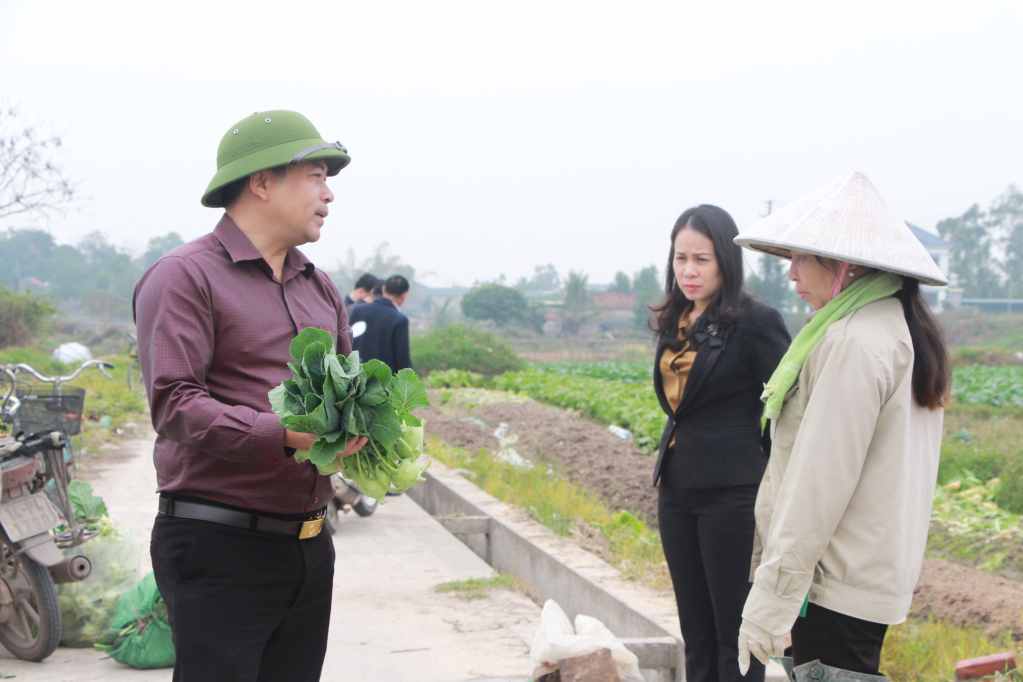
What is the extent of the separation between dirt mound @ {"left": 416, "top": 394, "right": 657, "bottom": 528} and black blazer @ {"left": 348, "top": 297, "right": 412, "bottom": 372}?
2.74 meters

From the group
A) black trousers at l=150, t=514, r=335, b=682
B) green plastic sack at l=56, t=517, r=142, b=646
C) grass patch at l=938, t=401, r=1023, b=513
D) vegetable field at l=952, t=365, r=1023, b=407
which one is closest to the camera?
black trousers at l=150, t=514, r=335, b=682

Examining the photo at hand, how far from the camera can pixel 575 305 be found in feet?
220

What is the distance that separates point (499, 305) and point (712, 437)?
6600cm

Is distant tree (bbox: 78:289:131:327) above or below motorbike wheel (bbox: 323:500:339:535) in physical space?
above

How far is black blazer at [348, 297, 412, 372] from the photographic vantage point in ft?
22.8

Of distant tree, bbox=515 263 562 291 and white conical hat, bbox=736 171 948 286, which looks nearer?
white conical hat, bbox=736 171 948 286

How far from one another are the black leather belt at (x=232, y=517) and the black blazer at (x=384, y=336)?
15.9 ft

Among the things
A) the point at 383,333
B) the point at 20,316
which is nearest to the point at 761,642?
the point at 383,333

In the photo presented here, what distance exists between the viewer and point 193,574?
1.96m

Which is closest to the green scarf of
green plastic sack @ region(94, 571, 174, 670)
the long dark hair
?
the long dark hair

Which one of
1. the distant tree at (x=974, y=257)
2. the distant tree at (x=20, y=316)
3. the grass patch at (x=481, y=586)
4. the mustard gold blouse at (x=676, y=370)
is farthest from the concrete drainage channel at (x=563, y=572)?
the distant tree at (x=974, y=257)

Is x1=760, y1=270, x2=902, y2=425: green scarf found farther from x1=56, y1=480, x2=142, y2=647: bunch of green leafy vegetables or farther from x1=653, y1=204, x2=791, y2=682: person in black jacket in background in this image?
x1=56, y1=480, x2=142, y2=647: bunch of green leafy vegetables

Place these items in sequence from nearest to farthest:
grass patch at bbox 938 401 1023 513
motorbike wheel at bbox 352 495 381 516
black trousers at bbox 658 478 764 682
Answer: black trousers at bbox 658 478 764 682 < motorbike wheel at bbox 352 495 381 516 < grass patch at bbox 938 401 1023 513

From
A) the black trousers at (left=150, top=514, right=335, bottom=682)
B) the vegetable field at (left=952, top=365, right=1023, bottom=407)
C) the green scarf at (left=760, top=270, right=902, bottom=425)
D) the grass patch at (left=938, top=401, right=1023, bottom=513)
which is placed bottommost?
the vegetable field at (left=952, top=365, right=1023, bottom=407)
